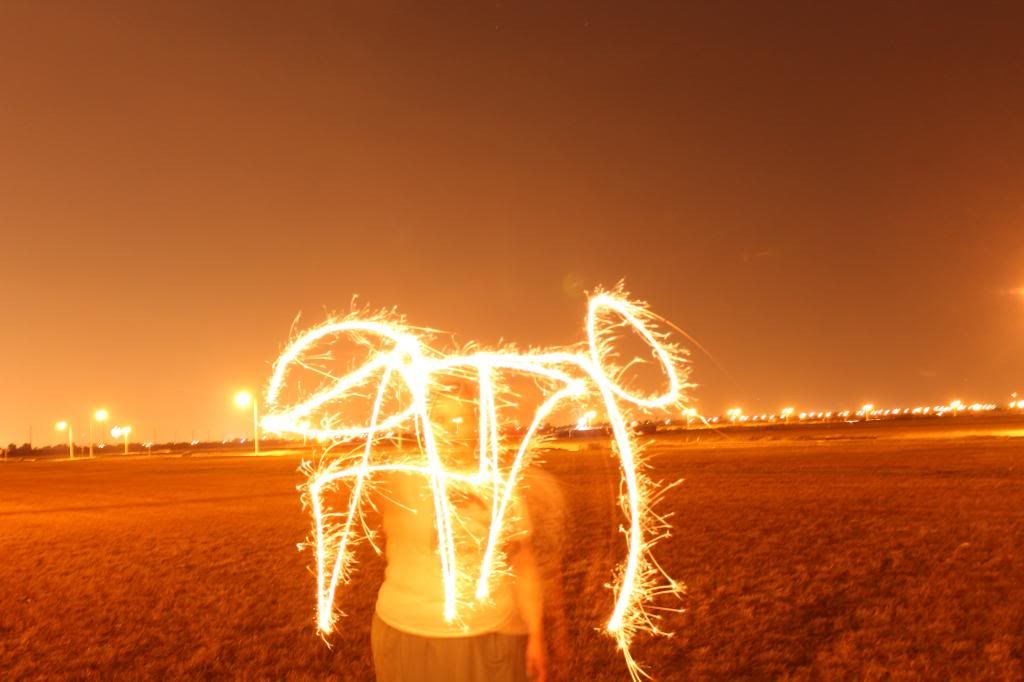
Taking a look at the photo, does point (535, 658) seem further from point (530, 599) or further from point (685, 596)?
point (685, 596)

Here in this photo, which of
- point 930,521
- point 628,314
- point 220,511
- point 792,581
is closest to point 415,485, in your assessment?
point 628,314

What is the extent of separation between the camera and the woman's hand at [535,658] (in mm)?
3631

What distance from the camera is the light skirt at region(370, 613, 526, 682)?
3404mm

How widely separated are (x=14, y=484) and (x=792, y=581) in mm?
34169

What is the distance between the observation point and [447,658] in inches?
134

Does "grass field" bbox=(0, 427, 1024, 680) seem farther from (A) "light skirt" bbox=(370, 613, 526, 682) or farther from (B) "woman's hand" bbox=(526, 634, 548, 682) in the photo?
(A) "light skirt" bbox=(370, 613, 526, 682)

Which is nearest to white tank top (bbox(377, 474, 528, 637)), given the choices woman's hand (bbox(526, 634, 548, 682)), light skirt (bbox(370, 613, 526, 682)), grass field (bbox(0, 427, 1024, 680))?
light skirt (bbox(370, 613, 526, 682))

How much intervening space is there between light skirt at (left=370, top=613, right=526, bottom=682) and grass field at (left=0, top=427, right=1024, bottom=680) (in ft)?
3.88

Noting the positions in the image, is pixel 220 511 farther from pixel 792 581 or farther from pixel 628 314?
pixel 628 314

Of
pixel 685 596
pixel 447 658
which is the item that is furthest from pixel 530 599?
pixel 685 596

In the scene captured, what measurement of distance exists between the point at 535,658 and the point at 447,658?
1.41ft

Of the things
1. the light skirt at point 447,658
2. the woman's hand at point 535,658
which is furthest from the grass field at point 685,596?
the light skirt at point 447,658

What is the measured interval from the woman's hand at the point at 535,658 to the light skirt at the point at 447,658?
0.08 metres

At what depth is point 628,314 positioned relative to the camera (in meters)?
4.57
